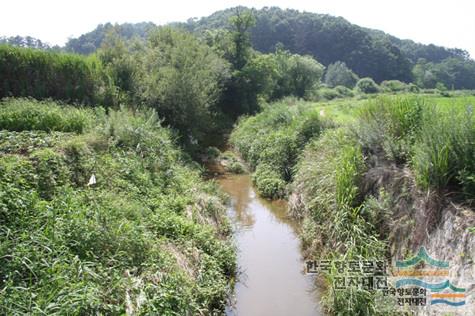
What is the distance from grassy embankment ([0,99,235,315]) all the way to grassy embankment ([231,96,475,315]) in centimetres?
206

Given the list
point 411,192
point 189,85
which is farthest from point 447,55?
point 411,192

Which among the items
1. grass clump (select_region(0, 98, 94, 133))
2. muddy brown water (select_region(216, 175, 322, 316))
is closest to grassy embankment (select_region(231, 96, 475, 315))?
muddy brown water (select_region(216, 175, 322, 316))

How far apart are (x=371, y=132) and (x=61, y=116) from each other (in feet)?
25.1

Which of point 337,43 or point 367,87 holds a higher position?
point 337,43

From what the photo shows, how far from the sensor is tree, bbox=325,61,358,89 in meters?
58.8

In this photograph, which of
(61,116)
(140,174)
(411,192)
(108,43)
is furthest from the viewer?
(108,43)

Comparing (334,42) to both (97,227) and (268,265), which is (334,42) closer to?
(268,265)

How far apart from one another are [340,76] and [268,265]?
57.9m

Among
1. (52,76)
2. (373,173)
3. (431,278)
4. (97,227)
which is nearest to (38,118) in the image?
(52,76)

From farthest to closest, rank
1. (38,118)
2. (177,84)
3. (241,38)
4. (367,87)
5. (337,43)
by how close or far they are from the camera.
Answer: (337,43), (367,87), (241,38), (177,84), (38,118)

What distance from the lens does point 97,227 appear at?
4.59 m

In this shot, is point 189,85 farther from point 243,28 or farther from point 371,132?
point 243,28

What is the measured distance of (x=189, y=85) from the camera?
14242mm

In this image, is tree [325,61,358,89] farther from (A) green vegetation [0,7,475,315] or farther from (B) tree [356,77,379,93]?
(A) green vegetation [0,7,475,315]
